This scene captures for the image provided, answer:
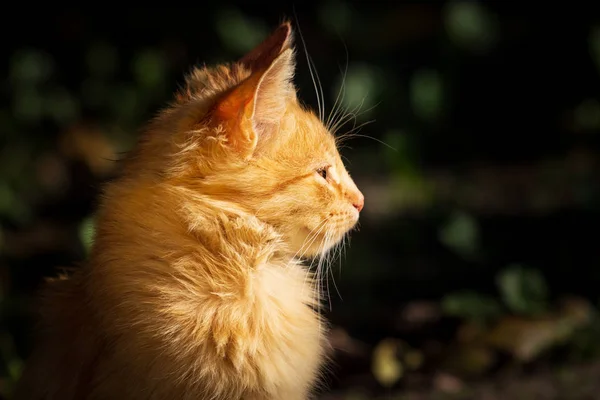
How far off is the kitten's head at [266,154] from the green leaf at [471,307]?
1402 mm

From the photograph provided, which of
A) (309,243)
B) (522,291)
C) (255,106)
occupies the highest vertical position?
(255,106)

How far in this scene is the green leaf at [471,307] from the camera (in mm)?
3485

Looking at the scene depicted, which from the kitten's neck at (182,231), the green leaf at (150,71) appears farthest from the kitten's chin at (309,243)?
the green leaf at (150,71)

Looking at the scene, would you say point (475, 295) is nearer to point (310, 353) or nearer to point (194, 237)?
point (310, 353)

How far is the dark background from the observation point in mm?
3367

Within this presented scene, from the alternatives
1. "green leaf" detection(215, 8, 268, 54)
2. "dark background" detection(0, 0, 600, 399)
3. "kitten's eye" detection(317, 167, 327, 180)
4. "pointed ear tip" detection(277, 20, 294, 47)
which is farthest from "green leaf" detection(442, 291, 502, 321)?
"green leaf" detection(215, 8, 268, 54)

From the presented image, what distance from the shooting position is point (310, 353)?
2.18 metres

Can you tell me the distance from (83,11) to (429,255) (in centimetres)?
278

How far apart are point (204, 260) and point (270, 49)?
0.60 metres

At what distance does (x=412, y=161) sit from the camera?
4297 millimetres

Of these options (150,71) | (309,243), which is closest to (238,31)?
(150,71)

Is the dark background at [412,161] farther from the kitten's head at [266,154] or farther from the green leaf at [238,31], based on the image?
the kitten's head at [266,154]

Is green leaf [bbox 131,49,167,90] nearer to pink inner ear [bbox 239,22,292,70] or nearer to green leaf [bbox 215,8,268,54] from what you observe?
green leaf [bbox 215,8,268,54]

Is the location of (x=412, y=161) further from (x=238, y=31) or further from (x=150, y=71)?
(x=150, y=71)
